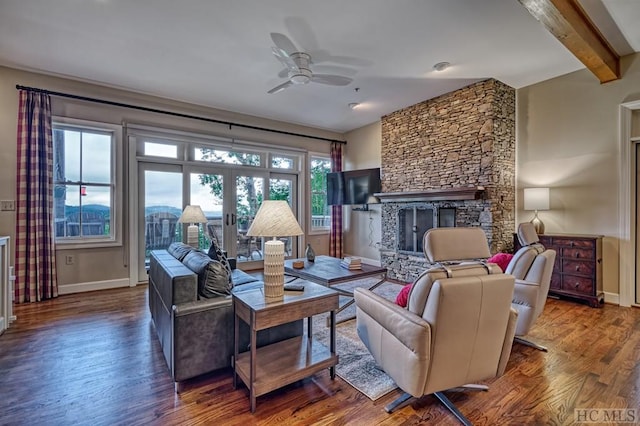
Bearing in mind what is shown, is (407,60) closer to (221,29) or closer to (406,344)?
(221,29)

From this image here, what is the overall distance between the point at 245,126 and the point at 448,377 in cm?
511

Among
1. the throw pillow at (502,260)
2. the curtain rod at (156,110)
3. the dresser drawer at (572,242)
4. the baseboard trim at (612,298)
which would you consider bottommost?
the baseboard trim at (612,298)

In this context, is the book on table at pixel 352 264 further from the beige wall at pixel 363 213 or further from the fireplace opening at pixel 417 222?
the beige wall at pixel 363 213

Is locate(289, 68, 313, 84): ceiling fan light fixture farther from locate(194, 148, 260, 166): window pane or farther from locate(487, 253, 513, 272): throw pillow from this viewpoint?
locate(487, 253, 513, 272): throw pillow

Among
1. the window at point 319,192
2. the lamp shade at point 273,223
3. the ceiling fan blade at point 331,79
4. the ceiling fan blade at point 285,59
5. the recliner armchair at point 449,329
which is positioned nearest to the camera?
the recliner armchair at point 449,329

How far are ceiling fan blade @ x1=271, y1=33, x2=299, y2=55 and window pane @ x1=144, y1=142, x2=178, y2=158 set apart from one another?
283 cm

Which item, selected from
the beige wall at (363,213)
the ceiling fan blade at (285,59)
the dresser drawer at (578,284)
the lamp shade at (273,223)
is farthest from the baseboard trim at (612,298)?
the ceiling fan blade at (285,59)

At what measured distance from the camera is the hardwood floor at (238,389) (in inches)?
69.1

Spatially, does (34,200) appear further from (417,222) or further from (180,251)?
(417,222)

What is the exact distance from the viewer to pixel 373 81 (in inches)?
165

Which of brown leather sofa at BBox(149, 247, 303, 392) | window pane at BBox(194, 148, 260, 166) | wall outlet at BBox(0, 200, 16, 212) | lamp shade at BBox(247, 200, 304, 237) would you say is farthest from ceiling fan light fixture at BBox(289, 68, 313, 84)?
wall outlet at BBox(0, 200, 16, 212)

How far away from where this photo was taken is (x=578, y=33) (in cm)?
274

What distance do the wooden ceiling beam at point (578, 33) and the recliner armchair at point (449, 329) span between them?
2.23 meters

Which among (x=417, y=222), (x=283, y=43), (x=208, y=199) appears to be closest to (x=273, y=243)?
(x=283, y=43)
